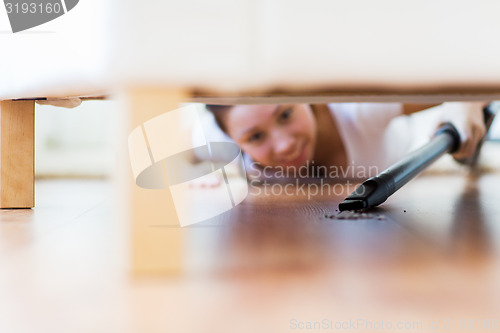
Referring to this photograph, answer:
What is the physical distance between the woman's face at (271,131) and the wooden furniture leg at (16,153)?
2.79ft

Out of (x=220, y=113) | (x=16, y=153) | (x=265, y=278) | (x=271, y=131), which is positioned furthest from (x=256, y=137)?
(x=265, y=278)

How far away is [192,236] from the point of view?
667 mm

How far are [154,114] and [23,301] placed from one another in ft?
0.68

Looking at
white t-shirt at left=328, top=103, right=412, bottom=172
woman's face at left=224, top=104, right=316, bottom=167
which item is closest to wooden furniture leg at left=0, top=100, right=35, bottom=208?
woman's face at left=224, top=104, right=316, bottom=167

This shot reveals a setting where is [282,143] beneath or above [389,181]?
above

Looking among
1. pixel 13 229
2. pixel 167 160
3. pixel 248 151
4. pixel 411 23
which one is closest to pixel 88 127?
pixel 248 151

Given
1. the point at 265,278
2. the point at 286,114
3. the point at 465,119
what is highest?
the point at 286,114

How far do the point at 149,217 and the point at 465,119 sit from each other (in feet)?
5.35

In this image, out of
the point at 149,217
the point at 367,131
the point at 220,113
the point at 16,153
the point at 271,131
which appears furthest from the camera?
the point at 367,131

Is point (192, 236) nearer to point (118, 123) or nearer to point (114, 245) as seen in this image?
point (114, 245)

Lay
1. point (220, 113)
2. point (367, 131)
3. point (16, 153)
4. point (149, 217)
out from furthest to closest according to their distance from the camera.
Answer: point (367, 131)
point (220, 113)
point (16, 153)
point (149, 217)

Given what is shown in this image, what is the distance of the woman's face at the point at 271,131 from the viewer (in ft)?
5.60

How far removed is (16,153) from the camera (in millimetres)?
979

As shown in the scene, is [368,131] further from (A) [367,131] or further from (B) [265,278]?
(B) [265,278]
